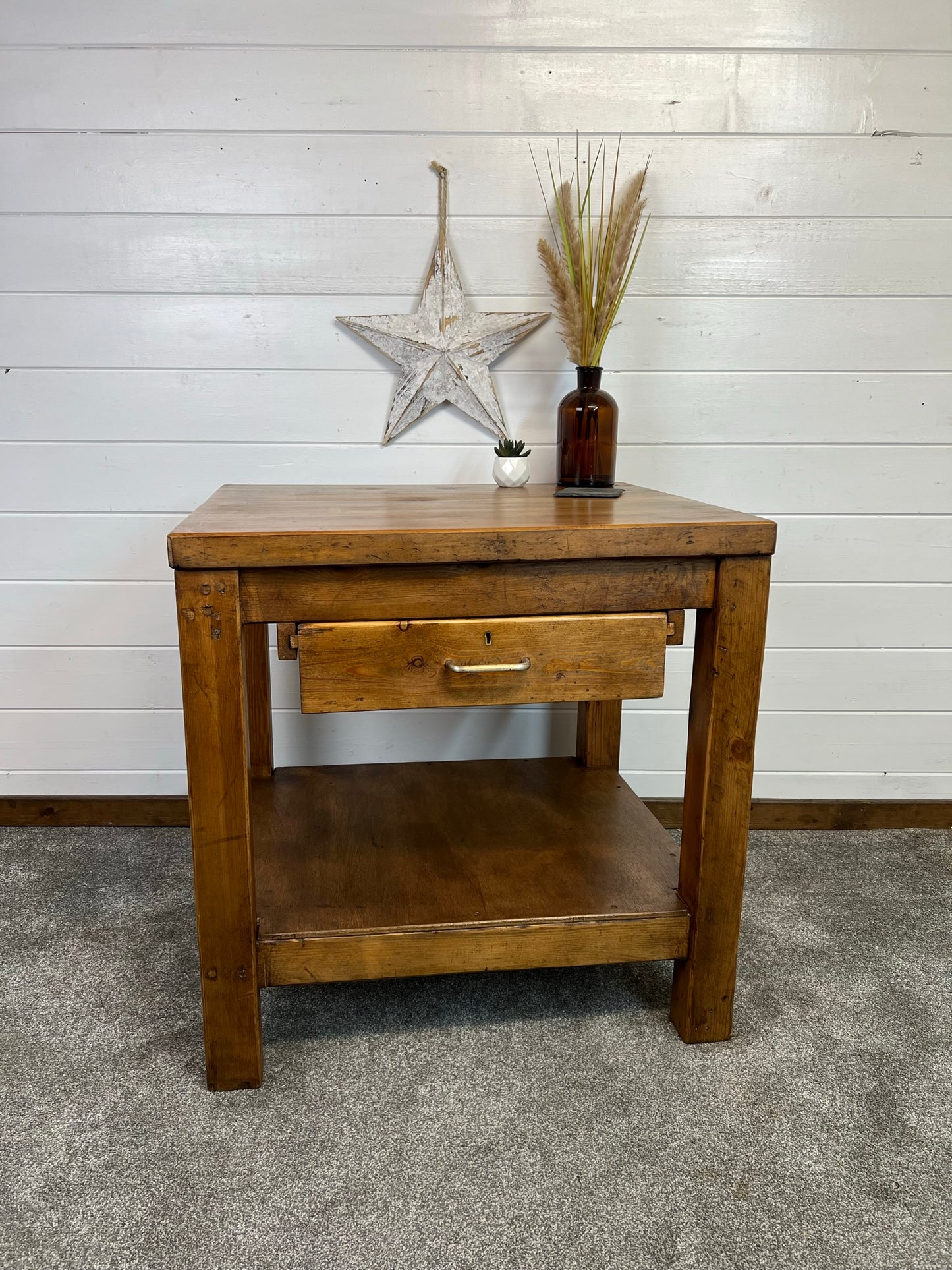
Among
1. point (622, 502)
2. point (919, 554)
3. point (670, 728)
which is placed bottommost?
point (670, 728)

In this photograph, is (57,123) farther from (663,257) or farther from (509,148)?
(663,257)

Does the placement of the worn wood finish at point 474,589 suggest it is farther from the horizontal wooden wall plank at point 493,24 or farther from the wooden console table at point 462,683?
the horizontal wooden wall plank at point 493,24

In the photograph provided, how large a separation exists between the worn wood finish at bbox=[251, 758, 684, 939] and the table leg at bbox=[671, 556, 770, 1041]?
0.07 m

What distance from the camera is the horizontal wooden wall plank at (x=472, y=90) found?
5.29ft

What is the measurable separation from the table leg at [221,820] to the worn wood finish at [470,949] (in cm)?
5

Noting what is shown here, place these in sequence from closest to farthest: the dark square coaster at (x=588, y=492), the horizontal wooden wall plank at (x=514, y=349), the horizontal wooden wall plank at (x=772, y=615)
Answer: the dark square coaster at (x=588, y=492) < the horizontal wooden wall plank at (x=514, y=349) < the horizontal wooden wall plank at (x=772, y=615)

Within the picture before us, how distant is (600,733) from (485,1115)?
77 centimetres

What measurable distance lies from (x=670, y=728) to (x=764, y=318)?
858mm

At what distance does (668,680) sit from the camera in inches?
75.2

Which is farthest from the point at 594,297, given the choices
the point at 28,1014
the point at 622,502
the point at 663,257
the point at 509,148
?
the point at 28,1014

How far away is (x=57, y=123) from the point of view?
1.62 meters

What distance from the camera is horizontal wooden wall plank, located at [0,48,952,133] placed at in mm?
1612

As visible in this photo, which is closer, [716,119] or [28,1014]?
[28,1014]

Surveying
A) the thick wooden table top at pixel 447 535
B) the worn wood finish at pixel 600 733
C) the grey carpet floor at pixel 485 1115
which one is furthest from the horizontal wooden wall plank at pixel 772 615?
the thick wooden table top at pixel 447 535
